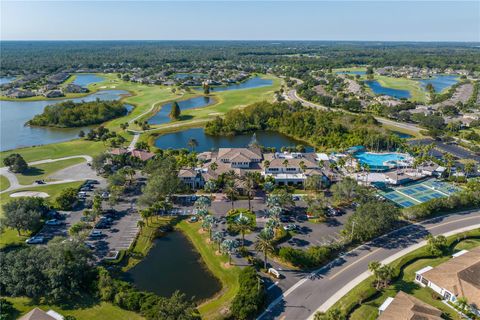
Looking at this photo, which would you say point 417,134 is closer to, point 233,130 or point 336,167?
point 336,167

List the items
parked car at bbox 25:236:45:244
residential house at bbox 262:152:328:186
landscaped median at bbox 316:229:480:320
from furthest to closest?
residential house at bbox 262:152:328:186 → parked car at bbox 25:236:45:244 → landscaped median at bbox 316:229:480:320

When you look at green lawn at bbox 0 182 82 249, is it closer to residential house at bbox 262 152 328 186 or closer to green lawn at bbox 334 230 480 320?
residential house at bbox 262 152 328 186

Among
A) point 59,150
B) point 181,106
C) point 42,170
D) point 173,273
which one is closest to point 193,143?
point 42,170

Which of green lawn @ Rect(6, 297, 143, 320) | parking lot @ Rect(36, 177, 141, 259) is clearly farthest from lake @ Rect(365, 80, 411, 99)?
green lawn @ Rect(6, 297, 143, 320)

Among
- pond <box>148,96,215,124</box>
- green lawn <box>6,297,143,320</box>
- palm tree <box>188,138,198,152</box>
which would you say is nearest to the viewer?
green lawn <box>6,297,143,320</box>

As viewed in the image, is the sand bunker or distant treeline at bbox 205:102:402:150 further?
distant treeline at bbox 205:102:402:150

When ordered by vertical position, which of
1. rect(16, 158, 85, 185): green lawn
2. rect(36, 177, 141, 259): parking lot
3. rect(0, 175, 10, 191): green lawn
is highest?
rect(16, 158, 85, 185): green lawn

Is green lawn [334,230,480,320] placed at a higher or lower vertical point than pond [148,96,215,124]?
lower

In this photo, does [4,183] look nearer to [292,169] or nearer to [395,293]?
[292,169]
